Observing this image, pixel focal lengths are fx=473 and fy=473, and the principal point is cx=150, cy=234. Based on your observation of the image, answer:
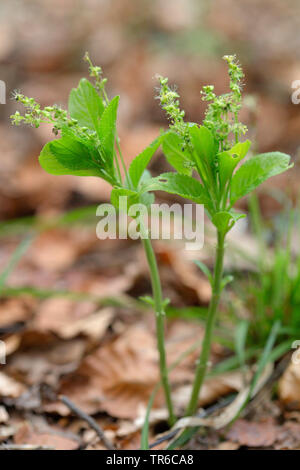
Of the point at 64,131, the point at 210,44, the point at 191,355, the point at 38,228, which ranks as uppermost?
the point at 210,44

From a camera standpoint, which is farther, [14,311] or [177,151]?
[14,311]

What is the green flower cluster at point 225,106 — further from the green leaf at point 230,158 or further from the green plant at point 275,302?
the green plant at point 275,302

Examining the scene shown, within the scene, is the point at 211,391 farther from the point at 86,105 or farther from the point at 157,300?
the point at 86,105

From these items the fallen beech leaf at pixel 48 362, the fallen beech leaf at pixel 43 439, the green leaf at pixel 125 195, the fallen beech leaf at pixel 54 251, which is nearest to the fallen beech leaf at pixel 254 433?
the fallen beech leaf at pixel 43 439

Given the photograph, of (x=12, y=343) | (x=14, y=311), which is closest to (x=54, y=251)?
(x=14, y=311)
